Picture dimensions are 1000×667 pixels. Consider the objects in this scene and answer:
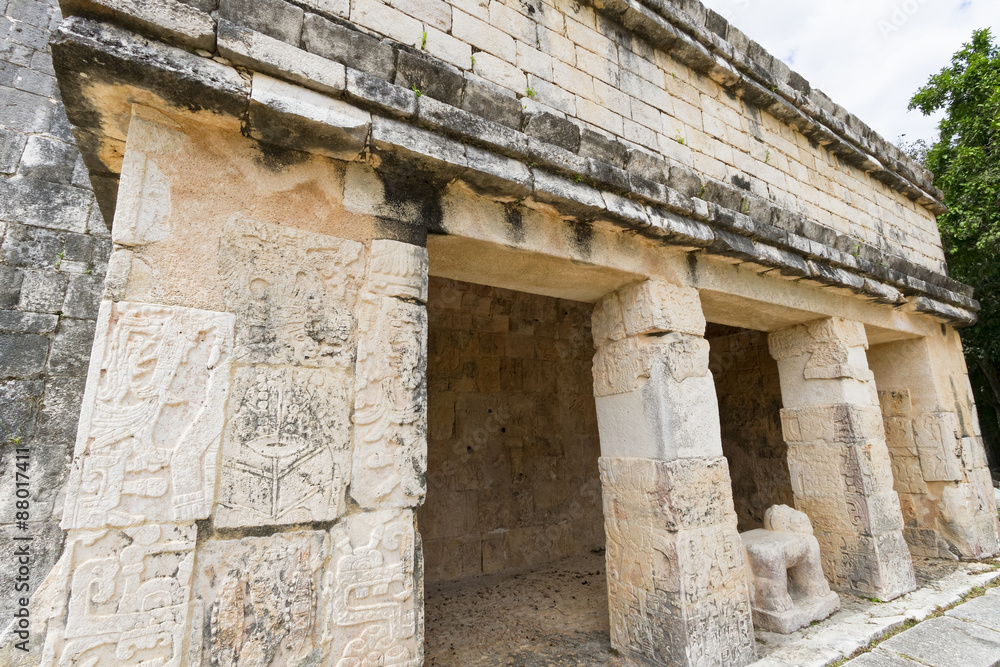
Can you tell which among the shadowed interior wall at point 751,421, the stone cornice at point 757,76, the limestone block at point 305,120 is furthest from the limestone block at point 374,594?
the shadowed interior wall at point 751,421

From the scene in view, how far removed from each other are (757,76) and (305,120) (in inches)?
154

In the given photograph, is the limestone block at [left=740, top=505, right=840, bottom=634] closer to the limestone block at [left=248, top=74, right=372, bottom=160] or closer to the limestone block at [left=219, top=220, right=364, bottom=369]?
the limestone block at [left=219, top=220, right=364, bottom=369]

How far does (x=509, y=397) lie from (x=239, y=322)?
407 cm

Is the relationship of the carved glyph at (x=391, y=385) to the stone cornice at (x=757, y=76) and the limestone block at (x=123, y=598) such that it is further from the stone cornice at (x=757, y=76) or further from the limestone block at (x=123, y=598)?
the stone cornice at (x=757, y=76)

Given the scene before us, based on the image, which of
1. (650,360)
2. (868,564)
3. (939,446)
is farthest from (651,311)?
(939,446)

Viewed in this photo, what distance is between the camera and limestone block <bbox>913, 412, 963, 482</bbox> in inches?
190

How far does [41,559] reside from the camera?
2719 mm

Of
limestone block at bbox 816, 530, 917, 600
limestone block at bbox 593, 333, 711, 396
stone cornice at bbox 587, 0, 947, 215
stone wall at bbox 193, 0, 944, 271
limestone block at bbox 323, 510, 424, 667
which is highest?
stone cornice at bbox 587, 0, 947, 215

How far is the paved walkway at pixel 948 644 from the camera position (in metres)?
2.78

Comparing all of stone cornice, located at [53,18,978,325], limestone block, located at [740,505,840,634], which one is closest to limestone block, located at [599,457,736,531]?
limestone block, located at [740,505,840,634]

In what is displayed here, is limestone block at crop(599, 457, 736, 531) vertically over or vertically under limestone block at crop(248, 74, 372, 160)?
under

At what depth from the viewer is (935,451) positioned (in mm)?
4883

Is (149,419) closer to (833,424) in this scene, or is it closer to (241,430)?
(241,430)

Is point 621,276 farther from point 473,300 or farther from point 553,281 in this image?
point 473,300
